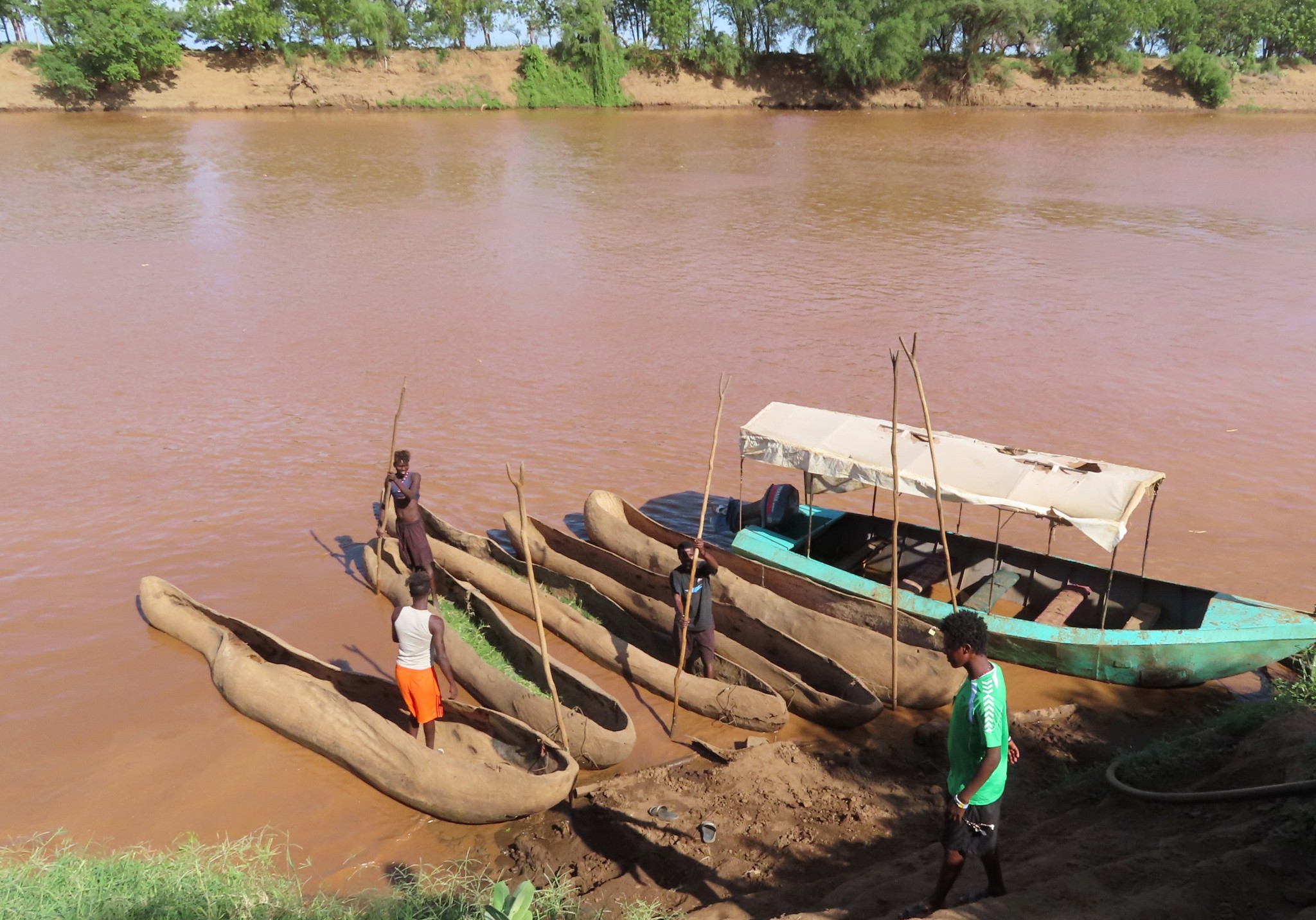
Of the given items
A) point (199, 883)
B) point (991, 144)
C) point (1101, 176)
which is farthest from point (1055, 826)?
point (991, 144)

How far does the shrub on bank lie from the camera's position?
40406 mm

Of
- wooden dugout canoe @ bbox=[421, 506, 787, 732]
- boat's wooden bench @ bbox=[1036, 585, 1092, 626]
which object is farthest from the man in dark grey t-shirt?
boat's wooden bench @ bbox=[1036, 585, 1092, 626]

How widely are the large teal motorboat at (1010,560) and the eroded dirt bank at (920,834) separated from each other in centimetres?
52

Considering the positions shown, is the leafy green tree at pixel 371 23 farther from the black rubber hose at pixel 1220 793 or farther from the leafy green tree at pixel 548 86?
the black rubber hose at pixel 1220 793

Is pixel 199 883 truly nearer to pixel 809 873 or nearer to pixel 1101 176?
pixel 809 873

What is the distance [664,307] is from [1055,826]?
37.5 ft

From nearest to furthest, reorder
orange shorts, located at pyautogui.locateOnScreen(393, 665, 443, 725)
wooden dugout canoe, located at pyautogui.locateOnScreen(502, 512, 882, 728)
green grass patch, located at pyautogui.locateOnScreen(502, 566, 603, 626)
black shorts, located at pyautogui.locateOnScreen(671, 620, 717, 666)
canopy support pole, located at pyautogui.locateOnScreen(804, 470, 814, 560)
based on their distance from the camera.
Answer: orange shorts, located at pyautogui.locateOnScreen(393, 665, 443, 725) < wooden dugout canoe, located at pyautogui.locateOnScreen(502, 512, 882, 728) < black shorts, located at pyautogui.locateOnScreen(671, 620, 717, 666) < green grass patch, located at pyautogui.locateOnScreen(502, 566, 603, 626) < canopy support pole, located at pyautogui.locateOnScreen(804, 470, 814, 560)

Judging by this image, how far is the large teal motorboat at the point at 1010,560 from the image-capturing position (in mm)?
6055

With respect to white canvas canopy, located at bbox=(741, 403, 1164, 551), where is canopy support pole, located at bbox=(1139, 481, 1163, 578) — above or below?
below

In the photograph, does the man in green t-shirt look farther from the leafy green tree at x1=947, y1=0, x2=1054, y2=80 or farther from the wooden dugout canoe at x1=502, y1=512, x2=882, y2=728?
the leafy green tree at x1=947, y1=0, x2=1054, y2=80

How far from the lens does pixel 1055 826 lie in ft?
15.3

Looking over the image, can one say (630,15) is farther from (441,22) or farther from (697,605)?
(697,605)

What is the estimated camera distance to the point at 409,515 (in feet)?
23.6

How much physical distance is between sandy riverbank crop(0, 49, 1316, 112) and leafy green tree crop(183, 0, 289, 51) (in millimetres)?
768
